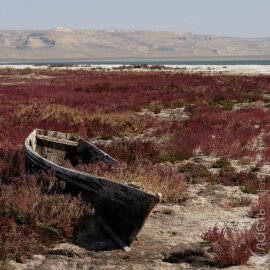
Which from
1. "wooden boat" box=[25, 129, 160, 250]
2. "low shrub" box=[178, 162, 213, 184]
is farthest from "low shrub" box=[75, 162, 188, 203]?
"low shrub" box=[178, 162, 213, 184]

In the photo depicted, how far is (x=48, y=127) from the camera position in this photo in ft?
60.4

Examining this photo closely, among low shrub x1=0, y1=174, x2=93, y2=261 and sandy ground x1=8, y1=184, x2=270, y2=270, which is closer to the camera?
sandy ground x1=8, y1=184, x2=270, y2=270

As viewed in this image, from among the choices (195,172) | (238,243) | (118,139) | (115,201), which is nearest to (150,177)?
(115,201)

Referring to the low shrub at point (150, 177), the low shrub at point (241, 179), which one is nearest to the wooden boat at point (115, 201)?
the low shrub at point (150, 177)

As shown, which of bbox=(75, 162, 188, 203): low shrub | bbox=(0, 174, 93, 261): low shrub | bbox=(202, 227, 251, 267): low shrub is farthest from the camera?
bbox=(75, 162, 188, 203): low shrub

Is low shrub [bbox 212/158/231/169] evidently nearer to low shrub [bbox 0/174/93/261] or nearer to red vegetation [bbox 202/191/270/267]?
red vegetation [bbox 202/191/270/267]

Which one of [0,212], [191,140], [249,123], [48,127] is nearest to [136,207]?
[0,212]

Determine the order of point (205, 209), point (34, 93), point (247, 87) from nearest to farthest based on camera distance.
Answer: point (205, 209)
point (34, 93)
point (247, 87)

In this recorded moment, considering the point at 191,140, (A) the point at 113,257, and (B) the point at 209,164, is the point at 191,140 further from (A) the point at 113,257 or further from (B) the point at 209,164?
(A) the point at 113,257

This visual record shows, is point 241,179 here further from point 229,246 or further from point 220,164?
point 229,246

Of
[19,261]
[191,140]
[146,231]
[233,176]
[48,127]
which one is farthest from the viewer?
[48,127]

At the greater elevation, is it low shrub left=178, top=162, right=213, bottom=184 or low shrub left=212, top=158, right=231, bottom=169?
low shrub left=212, top=158, right=231, bottom=169

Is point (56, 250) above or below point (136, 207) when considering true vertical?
below

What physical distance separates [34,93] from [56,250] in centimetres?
2358
